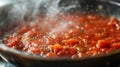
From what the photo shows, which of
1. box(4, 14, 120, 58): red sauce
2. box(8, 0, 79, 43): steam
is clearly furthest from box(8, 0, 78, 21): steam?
box(4, 14, 120, 58): red sauce

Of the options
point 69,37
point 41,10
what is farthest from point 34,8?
point 69,37

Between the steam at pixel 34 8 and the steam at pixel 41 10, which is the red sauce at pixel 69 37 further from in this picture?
the steam at pixel 34 8

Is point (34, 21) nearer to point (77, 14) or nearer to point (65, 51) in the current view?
point (77, 14)

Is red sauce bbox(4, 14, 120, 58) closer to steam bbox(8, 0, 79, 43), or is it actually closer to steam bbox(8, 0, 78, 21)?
steam bbox(8, 0, 79, 43)

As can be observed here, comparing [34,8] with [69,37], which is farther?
[34,8]

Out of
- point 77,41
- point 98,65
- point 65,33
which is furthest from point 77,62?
point 65,33

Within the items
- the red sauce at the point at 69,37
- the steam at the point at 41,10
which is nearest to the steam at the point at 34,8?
→ the steam at the point at 41,10

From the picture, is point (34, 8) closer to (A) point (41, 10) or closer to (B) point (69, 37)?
(A) point (41, 10)

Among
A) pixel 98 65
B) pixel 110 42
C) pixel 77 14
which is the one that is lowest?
pixel 77 14

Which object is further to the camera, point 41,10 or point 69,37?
point 41,10
